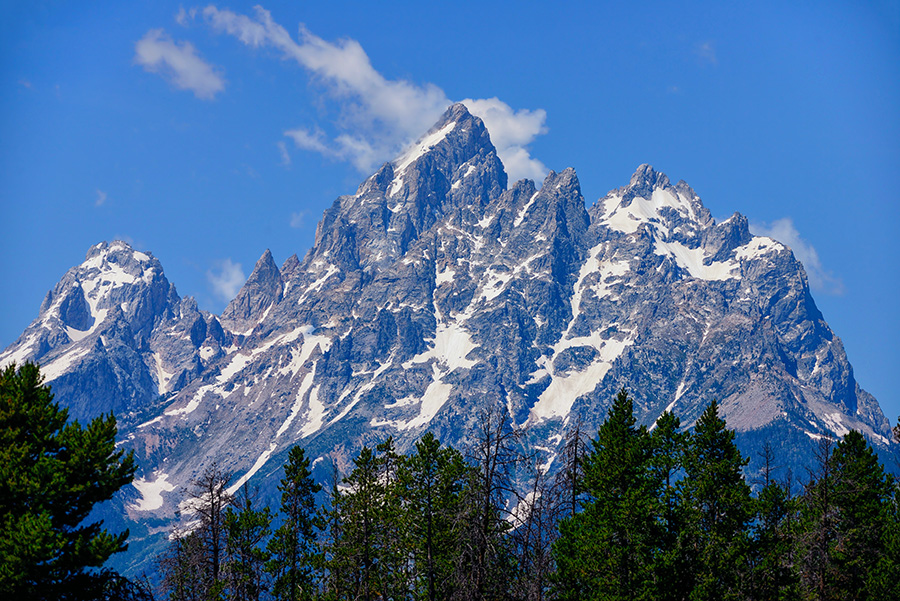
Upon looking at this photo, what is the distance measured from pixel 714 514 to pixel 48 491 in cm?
3630

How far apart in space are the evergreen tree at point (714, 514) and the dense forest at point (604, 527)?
0.30ft

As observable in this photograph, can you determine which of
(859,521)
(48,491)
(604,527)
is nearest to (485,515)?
(604,527)

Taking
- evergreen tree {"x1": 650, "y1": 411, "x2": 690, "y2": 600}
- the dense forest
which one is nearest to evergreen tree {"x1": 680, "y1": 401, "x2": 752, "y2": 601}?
the dense forest

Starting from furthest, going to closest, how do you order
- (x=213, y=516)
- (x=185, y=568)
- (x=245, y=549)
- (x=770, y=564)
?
(x=185, y=568)
(x=245, y=549)
(x=213, y=516)
(x=770, y=564)

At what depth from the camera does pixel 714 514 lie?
154 ft

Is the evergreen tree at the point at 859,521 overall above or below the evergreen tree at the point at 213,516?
above

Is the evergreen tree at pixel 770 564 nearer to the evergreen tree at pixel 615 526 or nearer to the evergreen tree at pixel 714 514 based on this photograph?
the evergreen tree at pixel 714 514

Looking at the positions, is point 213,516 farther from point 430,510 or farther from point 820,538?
point 820,538

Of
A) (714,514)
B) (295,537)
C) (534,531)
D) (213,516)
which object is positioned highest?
(714,514)

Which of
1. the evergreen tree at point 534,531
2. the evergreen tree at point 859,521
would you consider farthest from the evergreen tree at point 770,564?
the evergreen tree at point 534,531

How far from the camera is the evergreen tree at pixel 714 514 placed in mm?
45375

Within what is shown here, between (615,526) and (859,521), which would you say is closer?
(615,526)

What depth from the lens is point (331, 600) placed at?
54562 mm

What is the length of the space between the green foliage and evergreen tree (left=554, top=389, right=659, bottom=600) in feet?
88.3
